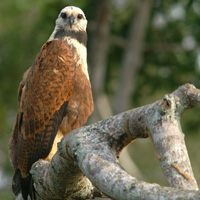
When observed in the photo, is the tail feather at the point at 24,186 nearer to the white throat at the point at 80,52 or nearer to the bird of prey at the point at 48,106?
the bird of prey at the point at 48,106

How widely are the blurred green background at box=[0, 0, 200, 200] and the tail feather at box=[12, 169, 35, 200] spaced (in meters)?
6.12

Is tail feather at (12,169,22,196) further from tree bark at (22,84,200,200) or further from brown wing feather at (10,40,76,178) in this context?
tree bark at (22,84,200,200)

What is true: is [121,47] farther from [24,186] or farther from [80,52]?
[24,186]

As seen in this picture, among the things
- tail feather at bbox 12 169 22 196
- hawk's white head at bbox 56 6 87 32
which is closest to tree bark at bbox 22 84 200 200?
tail feather at bbox 12 169 22 196

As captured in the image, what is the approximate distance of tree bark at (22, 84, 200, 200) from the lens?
261 cm

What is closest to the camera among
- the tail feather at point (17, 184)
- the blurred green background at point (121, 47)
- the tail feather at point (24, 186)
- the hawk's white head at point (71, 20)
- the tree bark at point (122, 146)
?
the tree bark at point (122, 146)

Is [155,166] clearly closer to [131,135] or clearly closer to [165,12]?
[165,12]

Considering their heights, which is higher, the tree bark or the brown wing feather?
the brown wing feather

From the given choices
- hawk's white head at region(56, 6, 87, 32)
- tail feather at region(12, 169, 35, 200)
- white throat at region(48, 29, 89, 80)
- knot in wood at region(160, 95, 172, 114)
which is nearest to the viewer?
knot in wood at region(160, 95, 172, 114)

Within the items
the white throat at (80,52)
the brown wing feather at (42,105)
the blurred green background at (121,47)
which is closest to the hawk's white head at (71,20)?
the white throat at (80,52)

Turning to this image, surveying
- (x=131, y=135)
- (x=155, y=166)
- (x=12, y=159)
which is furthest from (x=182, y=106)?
(x=155, y=166)

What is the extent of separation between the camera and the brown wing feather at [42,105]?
4.76 metres

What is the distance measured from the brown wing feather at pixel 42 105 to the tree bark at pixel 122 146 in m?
0.97

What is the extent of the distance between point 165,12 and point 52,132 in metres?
8.74
